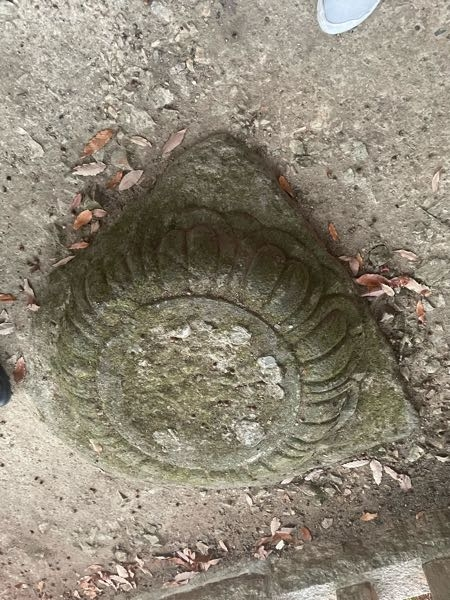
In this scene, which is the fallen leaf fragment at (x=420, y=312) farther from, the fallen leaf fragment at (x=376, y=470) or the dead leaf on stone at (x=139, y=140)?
the dead leaf on stone at (x=139, y=140)

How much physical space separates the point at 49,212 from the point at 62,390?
68 cm

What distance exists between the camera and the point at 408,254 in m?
2.21

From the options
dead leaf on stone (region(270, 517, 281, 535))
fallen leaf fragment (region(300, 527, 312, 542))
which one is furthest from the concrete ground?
dead leaf on stone (region(270, 517, 281, 535))

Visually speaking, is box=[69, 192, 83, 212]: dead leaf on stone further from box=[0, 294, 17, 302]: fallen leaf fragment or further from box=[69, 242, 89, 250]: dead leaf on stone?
box=[0, 294, 17, 302]: fallen leaf fragment

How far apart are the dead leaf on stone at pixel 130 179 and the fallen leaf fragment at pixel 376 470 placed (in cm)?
154

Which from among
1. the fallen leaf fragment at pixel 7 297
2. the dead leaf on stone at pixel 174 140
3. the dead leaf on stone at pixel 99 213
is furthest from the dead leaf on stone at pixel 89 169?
the fallen leaf fragment at pixel 7 297

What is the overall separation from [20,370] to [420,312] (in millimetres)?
1653

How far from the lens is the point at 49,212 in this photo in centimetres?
222

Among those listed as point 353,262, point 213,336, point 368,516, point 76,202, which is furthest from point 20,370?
point 368,516

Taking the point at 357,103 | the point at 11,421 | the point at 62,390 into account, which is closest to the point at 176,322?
the point at 62,390

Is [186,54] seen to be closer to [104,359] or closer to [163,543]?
[104,359]

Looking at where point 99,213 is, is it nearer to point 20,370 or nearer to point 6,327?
point 6,327

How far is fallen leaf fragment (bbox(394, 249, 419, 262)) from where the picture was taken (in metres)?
2.21

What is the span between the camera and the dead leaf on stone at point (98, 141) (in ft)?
6.95
